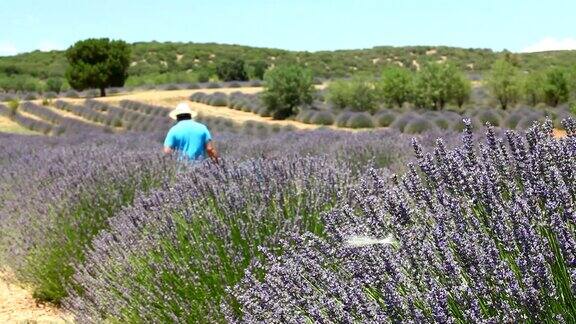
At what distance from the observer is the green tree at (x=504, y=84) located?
25016mm

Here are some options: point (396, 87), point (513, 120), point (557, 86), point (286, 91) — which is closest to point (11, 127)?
point (286, 91)

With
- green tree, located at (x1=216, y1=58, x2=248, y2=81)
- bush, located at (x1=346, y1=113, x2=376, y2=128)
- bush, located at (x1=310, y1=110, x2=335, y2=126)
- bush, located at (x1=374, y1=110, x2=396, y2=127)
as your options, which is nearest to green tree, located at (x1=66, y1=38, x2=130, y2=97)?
green tree, located at (x1=216, y1=58, x2=248, y2=81)

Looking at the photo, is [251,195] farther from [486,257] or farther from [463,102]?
[463,102]

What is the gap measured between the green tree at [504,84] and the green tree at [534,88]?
0.93 ft

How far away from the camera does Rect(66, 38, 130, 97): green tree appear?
37.6 meters

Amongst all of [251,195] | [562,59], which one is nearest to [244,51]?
[562,59]

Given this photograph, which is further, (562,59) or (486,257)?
(562,59)

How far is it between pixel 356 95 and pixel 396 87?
1.42 meters

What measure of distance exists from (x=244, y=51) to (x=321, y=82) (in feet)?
118

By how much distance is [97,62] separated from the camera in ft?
125

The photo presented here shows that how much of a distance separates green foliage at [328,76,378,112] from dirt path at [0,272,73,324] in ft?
70.0

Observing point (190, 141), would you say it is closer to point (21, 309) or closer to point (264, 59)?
point (21, 309)

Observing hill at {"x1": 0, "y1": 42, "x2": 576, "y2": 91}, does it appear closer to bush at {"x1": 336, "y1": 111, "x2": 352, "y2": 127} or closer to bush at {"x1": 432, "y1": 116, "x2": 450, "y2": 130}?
bush at {"x1": 336, "y1": 111, "x2": 352, "y2": 127}

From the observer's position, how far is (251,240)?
3.97 m
